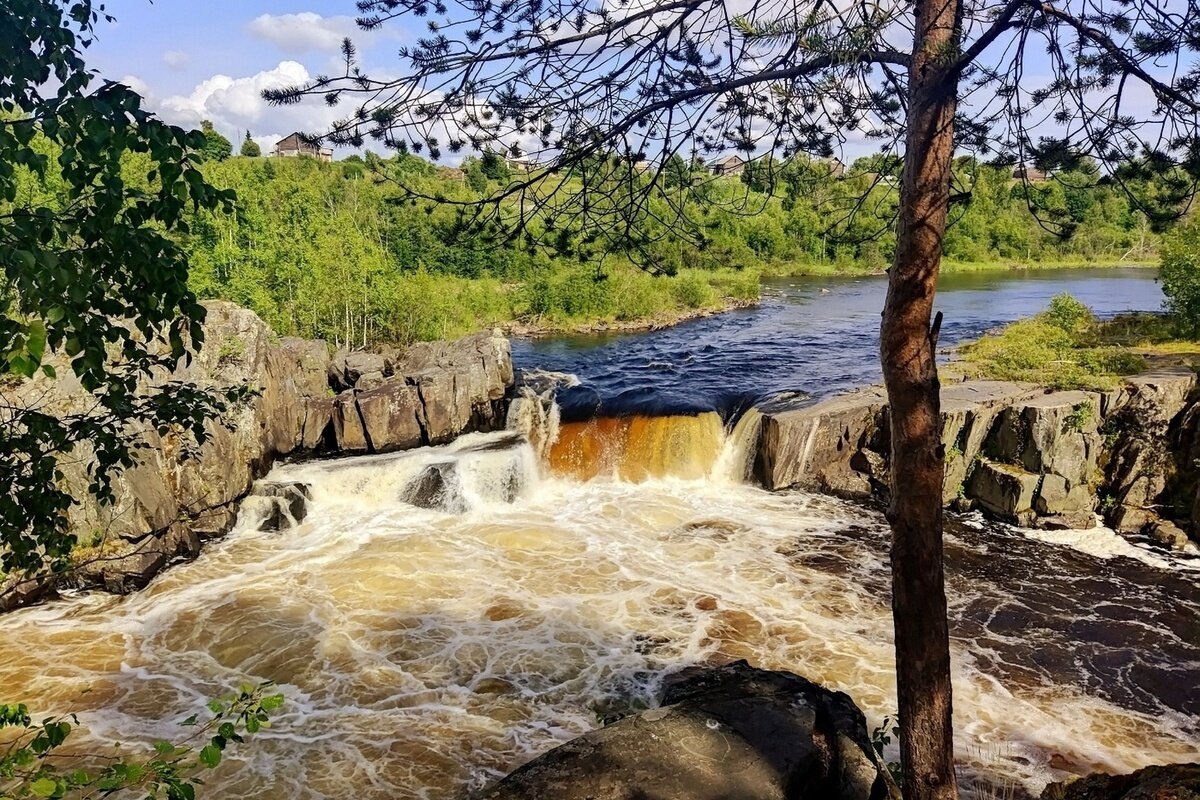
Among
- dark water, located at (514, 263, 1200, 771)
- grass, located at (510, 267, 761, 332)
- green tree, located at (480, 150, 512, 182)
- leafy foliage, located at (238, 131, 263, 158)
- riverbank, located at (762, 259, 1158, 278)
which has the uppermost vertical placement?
leafy foliage, located at (238, 131, 263, 158)

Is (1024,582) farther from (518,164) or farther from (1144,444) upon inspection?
(518,164)

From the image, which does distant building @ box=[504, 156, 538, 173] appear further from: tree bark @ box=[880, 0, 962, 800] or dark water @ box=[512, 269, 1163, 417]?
dark water @ box=[512, 269, 1163, 417]

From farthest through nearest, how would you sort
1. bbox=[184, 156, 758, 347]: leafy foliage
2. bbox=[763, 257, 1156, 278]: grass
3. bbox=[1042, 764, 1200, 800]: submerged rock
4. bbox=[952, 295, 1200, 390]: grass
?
bbox=[763, 257, 1156, 278]: grass → bbox=[184, 156, 758, 347]: leafy foliage → bbox=[952, 295, 1200, 390]: grass → bbox=[1042, 764, 1200, 800]: submerged rock

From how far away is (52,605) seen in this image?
37.3 feet

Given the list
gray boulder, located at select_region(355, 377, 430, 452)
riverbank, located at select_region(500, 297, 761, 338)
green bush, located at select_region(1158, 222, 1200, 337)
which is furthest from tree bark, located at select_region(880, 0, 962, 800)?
riverbank, located at select_region(500, 297, 761, 338)

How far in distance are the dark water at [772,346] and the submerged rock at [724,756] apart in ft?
26.9

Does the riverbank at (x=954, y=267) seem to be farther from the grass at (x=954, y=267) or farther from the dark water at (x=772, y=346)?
the dark water at (x=772, y=346)

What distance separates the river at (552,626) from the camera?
8.20 metres

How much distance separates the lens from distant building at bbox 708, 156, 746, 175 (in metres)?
5.41

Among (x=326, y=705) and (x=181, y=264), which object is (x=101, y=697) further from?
(x=181, y=264)

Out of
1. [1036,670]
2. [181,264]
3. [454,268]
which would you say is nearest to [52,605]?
[181,264]

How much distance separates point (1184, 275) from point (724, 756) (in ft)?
69.2

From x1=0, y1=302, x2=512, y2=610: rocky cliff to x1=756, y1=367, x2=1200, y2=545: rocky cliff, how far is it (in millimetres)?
9974

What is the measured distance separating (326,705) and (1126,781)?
318 inches
